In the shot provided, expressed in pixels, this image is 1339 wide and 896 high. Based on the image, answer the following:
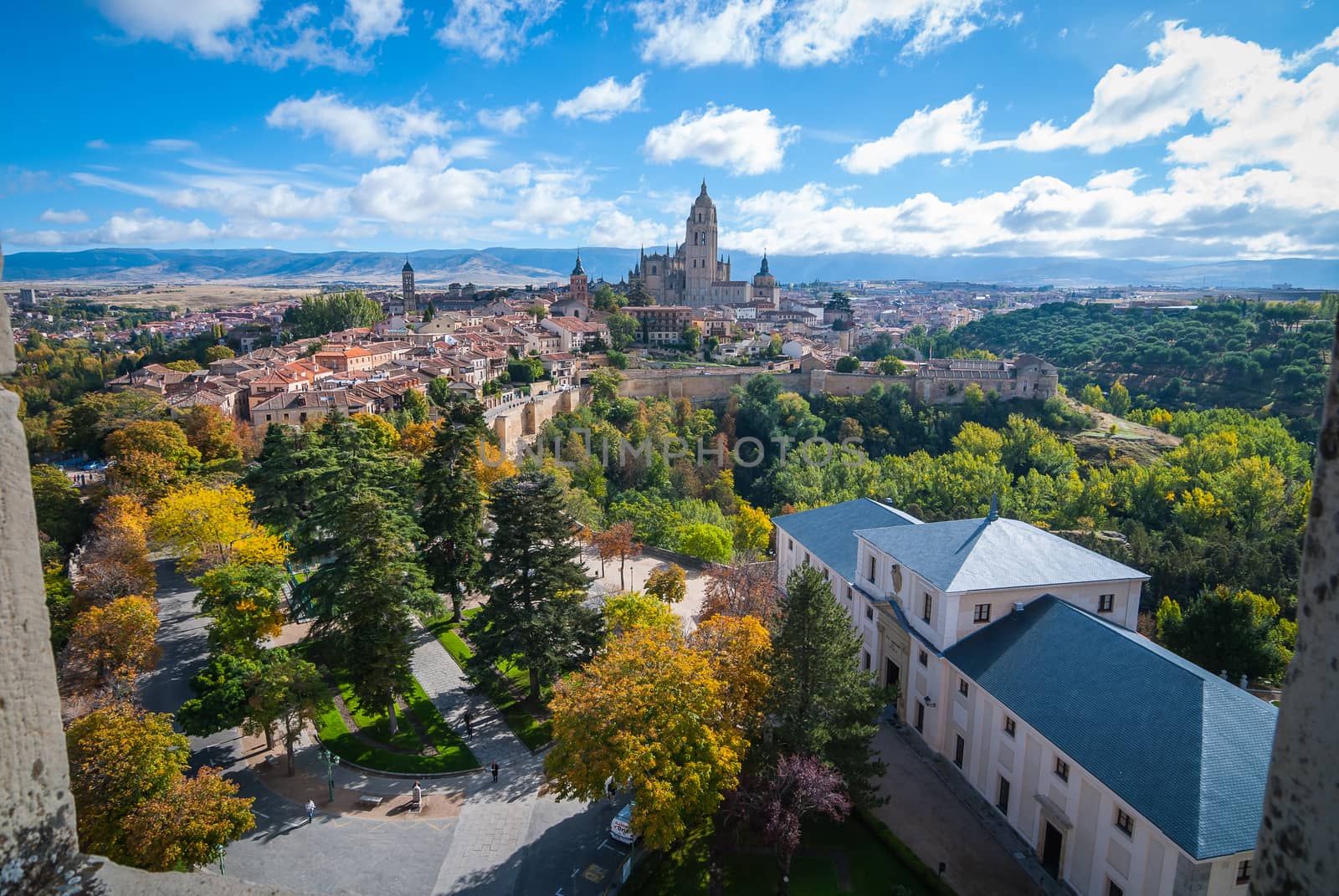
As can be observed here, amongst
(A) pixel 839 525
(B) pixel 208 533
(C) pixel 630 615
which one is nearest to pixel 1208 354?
(A) pixel 839 525

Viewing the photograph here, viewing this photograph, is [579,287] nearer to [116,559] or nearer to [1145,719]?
[116,559]

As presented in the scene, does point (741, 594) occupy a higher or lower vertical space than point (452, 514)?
lower

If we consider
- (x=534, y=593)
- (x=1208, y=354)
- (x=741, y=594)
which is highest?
(x=1208, y=354)

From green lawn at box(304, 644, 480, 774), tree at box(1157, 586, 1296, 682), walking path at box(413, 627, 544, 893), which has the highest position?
tree at box(1157, 586, 1296, 682)

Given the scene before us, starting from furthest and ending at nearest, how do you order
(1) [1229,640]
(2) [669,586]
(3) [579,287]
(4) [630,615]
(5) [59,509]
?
(3) [579,287] → (5) [59,509] → (2) [669,586] → (1) [1229,640] → (4) [630,615]

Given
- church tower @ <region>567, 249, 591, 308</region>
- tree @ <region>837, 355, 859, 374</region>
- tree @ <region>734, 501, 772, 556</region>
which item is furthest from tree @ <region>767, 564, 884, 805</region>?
church tower @ <region>567, 249, 591, 308</region>

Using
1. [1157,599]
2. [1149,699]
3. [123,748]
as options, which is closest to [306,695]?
[123,748]

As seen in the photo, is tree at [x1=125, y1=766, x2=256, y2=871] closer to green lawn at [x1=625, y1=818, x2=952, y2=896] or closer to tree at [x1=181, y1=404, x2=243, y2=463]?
green lawn at [x1=625, y1=818, x2=952, y2=896]
